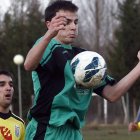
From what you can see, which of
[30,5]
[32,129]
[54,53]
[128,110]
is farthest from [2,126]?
[30,5]

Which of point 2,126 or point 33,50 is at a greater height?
point 33,50

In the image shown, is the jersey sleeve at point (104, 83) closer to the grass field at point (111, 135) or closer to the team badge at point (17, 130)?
the team badge at point (17, 130)

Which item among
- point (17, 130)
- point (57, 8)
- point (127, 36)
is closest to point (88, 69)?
point (57, 8)

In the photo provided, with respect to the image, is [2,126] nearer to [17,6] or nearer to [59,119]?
[59,119]

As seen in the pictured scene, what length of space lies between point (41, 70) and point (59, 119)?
45 cm

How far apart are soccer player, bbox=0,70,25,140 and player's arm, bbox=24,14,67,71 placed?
166 cm

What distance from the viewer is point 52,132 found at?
5.02 meters

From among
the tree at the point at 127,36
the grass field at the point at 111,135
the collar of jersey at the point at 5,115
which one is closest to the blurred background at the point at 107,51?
the tree at the point at 127,36

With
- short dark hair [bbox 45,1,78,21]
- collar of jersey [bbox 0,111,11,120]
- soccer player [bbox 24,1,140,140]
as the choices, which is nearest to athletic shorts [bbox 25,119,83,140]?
soccer player [bbox 24,1,140,140]

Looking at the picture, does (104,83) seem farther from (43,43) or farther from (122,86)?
(43,43)

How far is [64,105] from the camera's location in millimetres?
4891

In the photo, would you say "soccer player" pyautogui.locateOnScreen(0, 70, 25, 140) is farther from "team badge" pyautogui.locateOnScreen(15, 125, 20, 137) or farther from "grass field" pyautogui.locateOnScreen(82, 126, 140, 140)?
"grass field" pyautogui.locateOnScreen(82, 126, 140, 140)

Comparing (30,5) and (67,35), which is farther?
(30,5)

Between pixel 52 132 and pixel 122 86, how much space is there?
0.74 metres
